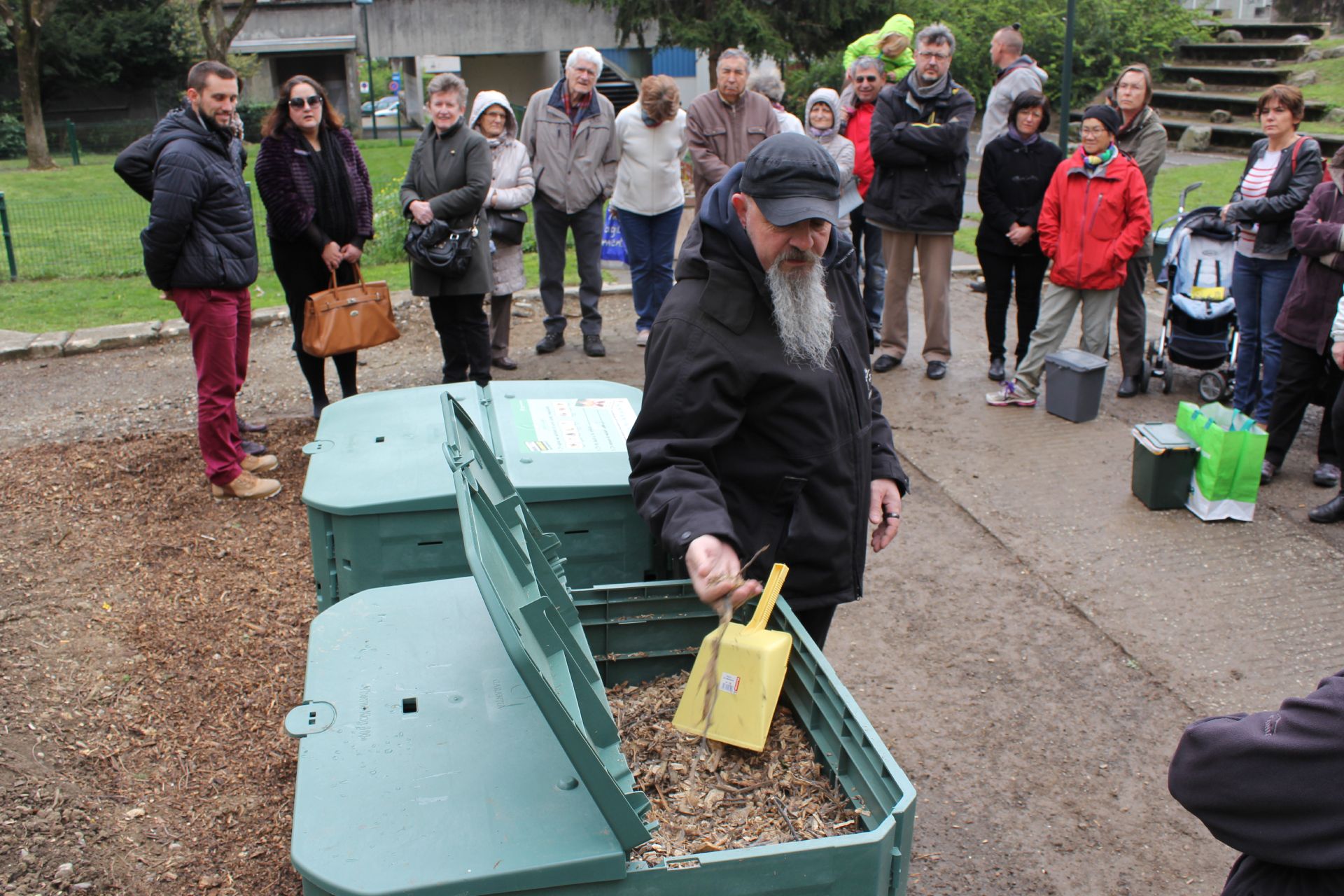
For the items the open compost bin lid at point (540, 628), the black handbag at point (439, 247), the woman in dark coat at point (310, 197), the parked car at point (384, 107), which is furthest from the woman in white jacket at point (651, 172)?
the parked car at point (384, 107)

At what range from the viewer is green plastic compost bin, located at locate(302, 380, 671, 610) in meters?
3.27

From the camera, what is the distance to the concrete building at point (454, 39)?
35500 mm

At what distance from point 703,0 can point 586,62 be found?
50.0ft

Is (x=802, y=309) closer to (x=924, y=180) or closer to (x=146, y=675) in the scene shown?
(x=146, y=675)

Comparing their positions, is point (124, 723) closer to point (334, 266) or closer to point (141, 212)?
point (334, 266)

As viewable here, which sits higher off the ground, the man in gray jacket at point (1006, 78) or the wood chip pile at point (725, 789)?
→ the man in gray jacket at point (1006, 78)

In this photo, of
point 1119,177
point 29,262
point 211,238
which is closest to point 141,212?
point 29,262

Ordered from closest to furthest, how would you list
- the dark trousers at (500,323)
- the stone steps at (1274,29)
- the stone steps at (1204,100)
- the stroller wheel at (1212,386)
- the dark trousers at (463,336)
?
the dark trousers at (463,336), the stroller wheel at (1212,386), the dark trousers at (500,323), the stone steps at (1204,100), the stone steps at (1274,29)

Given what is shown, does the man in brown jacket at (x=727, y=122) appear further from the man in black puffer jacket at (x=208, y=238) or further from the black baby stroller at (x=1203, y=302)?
the man in black puffer jacket at (x=208, y=238)

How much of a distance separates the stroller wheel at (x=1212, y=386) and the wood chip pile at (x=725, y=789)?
5554 mm

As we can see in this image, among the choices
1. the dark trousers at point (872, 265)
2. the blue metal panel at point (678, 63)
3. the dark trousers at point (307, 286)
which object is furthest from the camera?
the blue metal panel at point (678, 63)

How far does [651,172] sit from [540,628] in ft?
20.2

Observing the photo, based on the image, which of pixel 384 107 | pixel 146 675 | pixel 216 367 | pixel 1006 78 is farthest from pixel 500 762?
pixel 384 107

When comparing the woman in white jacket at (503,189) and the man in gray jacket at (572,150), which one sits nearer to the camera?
the woman in white jacket at (503,189)
